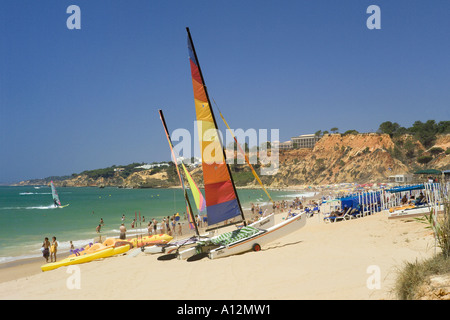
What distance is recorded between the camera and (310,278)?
7379 millimetres

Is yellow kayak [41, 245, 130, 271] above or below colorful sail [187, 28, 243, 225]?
below

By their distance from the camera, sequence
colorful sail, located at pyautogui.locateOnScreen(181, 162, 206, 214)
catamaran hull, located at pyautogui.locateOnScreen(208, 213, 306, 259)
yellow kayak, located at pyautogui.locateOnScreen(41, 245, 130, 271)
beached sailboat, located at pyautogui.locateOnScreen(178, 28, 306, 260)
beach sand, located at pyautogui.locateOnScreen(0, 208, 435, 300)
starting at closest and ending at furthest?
beach sand, located at pyautogui.locateOnScreen(0, 208, 435, 300) → catamaran hull, located at pyautogui.locateOnScreen(208, 213, 306, 259) → beached sailboat, located at pyautogui.locateOnScreen(178, 28, 306, 260) → yellow kayak, located at pyautogui.locateOnScreen(41, 245, 130, 271) → colorful sail, located at pyautogui.locateOnScreen(181, 162, 206, 214)

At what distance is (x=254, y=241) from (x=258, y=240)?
0.18m

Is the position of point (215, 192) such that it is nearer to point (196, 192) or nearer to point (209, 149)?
point (209, 149)

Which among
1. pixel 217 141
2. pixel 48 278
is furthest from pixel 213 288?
pixel 48 278

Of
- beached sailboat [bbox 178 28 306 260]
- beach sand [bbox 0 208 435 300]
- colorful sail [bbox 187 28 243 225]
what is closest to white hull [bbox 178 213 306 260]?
beached sailboat [bbox 178 28 306 260]

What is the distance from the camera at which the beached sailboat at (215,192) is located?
11703mm

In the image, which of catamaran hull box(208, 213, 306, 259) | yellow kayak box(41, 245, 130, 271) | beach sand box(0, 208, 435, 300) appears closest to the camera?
beach sand box(0, 208, 435, 300)

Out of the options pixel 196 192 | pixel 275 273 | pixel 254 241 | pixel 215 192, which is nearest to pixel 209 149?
pixel 215 192

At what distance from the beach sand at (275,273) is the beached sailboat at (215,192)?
55 centimetres

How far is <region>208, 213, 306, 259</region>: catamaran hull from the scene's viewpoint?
11.5 meters

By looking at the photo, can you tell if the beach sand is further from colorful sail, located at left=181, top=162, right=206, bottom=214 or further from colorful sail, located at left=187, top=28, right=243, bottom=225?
colorful sail, located at left=181, top=162, right=206, bottom=214
